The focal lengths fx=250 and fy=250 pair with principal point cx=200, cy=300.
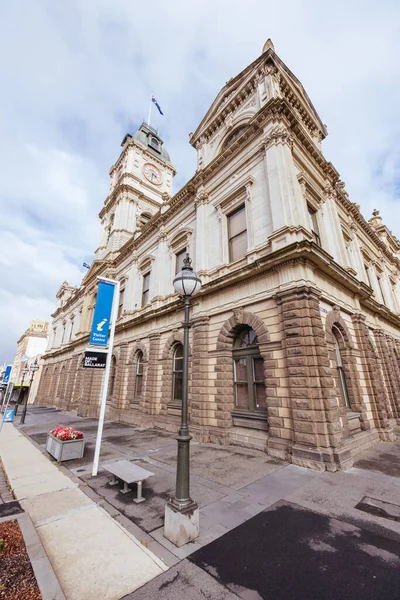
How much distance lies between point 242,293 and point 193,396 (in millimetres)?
4992

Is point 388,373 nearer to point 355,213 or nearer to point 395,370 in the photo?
point 395,370

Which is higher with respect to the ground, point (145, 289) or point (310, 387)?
point (145, 289)

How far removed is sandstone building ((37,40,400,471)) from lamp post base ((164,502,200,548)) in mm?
4357

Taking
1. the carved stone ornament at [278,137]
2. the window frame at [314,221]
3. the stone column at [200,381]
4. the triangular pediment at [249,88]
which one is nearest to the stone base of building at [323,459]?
the stone column at [200,381]

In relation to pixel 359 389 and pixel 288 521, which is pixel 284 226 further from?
pixel 288 521

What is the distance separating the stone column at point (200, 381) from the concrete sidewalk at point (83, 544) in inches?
204

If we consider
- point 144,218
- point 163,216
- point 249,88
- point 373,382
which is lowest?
point 373,382

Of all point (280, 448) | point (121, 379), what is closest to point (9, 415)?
point (121, 379)

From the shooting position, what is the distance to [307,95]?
48.6 ft

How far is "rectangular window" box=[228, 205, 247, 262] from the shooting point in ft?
37.7

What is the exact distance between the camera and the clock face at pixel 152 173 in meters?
31.3

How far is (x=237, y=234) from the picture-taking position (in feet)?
38.6

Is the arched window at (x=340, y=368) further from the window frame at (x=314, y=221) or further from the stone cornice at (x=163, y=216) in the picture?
the stone cornice at (x=163, y=216)

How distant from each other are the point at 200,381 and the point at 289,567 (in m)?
7.59
